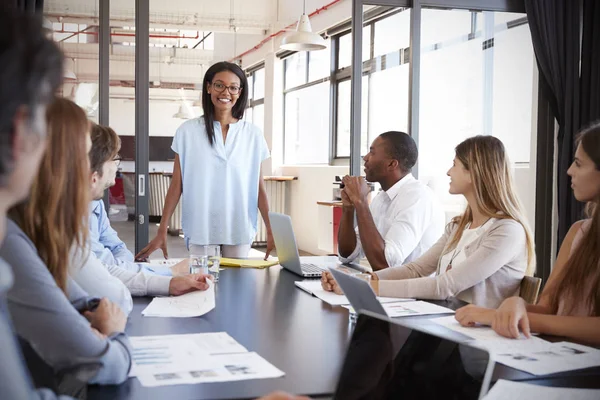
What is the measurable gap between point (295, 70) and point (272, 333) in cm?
829

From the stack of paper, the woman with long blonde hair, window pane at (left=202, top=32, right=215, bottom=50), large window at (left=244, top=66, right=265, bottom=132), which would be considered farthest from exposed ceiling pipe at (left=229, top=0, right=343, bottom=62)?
the woman with long blonde hair

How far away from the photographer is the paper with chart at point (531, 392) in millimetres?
1204

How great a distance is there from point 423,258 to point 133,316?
127 cm

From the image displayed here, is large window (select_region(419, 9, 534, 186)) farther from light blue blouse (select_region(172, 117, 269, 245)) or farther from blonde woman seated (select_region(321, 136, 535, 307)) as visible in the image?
blonde woman seated (select_region(321, 136, 535, 307))

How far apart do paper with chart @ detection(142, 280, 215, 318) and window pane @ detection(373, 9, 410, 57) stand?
3.21 meters

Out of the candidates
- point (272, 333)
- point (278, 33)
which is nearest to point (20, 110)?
point (272, 333)

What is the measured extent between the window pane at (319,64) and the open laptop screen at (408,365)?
296 inches

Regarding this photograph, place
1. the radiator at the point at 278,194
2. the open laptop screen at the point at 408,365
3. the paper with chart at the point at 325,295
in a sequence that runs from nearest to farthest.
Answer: the open laptop screen at the point at 408,365, the paper with chart at the point at 325,295, the radiator at the point at 278,194

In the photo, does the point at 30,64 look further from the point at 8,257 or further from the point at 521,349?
the point at 521,349

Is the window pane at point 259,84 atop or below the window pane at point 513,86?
atop

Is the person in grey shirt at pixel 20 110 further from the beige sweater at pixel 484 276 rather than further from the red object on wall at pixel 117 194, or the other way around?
the red object on wall at pixel 117 194

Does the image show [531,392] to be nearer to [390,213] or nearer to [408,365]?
[408,365]

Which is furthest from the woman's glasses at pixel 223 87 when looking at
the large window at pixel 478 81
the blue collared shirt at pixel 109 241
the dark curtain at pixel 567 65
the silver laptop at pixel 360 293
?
the dark curtain at pixel 567 65

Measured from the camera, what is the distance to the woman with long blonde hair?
3.48 feet
